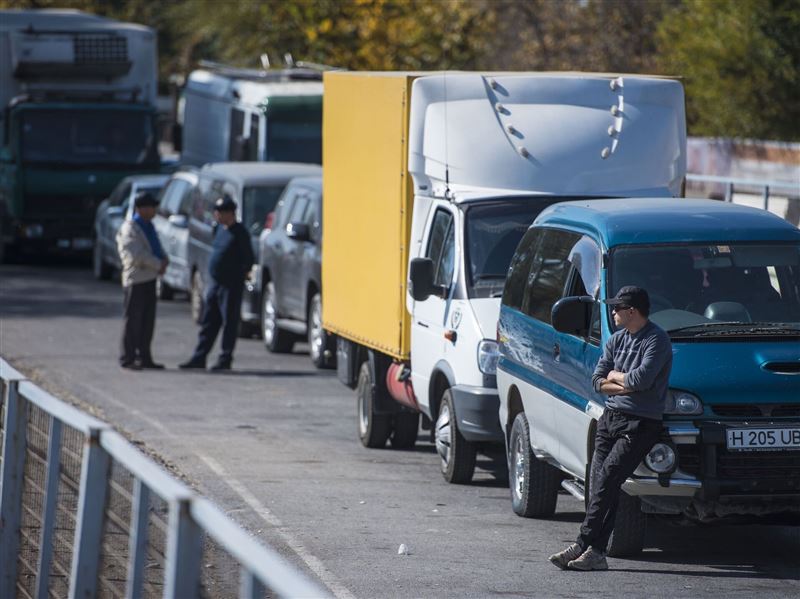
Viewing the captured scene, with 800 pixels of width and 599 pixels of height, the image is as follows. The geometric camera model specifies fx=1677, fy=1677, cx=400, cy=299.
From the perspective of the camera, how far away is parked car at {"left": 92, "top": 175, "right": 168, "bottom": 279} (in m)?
25.6

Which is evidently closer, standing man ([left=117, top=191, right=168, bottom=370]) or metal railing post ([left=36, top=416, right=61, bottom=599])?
→ metal railing post ([left=36, top=416, right=61, bottom=599])

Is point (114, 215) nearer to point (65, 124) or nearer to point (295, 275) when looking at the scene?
point (65, 124)

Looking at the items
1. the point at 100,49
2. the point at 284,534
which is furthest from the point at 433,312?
the point at 100,49

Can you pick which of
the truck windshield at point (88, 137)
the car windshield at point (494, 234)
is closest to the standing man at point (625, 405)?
the car windshield at point (494, 234)

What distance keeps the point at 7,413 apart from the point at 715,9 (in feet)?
82.3

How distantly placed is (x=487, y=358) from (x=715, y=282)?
7.39ft

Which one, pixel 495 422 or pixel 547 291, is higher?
pixel 547 291

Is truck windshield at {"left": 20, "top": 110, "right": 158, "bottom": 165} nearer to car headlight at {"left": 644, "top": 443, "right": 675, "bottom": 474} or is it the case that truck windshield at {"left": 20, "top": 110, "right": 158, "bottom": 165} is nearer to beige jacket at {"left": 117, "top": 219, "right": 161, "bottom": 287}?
beige jacket at {"left": 117, "top": 219, "right": 161, "bottom": 287}

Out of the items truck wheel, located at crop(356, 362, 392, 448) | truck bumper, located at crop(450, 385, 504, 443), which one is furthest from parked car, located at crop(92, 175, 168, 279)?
truck bumper, located at crop(450, 385, 504, 443)

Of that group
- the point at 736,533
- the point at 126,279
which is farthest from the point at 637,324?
the point at 126,279

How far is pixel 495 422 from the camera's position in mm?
10977

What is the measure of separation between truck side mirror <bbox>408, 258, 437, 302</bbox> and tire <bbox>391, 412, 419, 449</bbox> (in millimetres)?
1891

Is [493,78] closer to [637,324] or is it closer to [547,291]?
[547,291]

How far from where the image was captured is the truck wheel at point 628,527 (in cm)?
885
